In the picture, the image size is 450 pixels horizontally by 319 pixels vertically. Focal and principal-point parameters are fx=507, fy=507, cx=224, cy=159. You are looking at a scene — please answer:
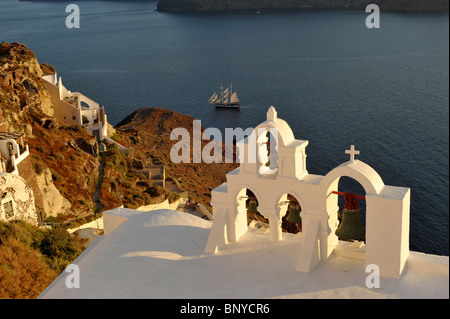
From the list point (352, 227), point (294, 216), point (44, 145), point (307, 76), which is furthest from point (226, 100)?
point (352, 227)

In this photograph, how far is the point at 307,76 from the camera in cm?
9244

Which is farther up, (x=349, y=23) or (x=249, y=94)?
(x=349, y=23)

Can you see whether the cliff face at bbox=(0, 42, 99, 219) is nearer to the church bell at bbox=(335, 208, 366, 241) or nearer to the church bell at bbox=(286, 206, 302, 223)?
the church bell at bbox=(286, 206, 302, 223)

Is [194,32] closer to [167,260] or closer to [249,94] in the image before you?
[249,94]

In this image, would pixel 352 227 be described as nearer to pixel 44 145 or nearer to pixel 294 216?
pixel 294 216

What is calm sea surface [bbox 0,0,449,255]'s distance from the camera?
53.2 meters

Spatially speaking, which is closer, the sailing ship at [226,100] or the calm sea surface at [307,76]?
the calm sea surface at [307,76]

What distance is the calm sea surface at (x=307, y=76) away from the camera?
5322cm

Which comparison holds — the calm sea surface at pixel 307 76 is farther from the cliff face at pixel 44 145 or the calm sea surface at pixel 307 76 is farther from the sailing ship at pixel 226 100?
the cliff face at pixel 44 145

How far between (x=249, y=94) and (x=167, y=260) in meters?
78.1

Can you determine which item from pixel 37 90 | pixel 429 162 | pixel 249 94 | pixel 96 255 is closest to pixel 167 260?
pixel 96 255

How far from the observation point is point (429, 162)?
5031 centimetres

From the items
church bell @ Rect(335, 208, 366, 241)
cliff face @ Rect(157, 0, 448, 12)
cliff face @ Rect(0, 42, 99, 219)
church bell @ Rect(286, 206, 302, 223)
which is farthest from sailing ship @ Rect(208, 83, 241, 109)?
church bell @ Rect(335, 208, 366, 241)

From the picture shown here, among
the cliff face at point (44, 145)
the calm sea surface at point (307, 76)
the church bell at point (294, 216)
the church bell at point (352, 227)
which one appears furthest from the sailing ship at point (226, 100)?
the church bell at point (352, 227)
